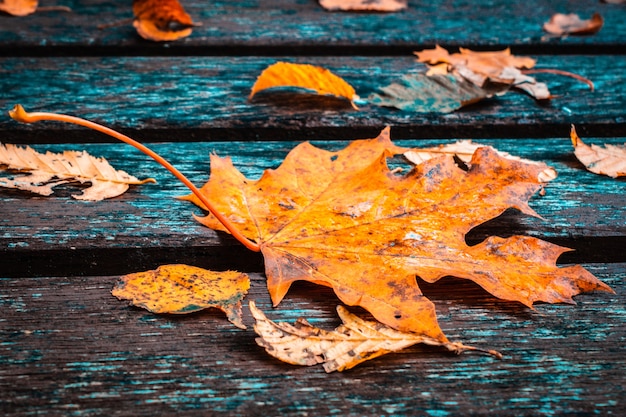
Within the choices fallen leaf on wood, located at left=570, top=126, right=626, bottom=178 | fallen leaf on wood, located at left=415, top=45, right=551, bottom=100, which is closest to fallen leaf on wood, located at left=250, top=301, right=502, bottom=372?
fallen leaf on wood, located at left=570, top=126, right=626, bottom=178

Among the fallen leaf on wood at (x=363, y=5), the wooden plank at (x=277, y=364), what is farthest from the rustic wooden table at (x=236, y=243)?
the fallen leaf on wood at (x=363, y=5)

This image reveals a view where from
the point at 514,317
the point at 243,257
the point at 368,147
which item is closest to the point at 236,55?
the point at 368,147

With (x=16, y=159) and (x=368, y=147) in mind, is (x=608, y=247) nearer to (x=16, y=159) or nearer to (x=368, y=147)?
(x=368, y=147)

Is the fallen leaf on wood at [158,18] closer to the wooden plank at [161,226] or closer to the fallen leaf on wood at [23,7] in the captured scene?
the fallen leaf on wood at [23,7]

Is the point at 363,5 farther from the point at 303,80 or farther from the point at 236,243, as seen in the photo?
the point at 236,243

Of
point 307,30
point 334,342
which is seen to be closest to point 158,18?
point 307,30
